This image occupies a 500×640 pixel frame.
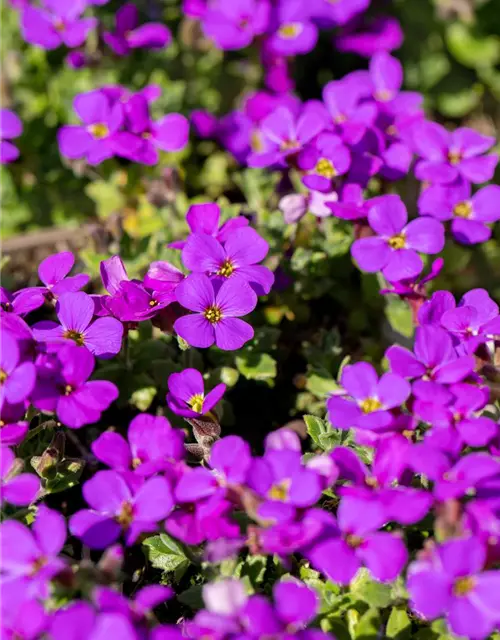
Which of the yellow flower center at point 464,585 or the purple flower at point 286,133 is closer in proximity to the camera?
the yellow flower center at point 464,585

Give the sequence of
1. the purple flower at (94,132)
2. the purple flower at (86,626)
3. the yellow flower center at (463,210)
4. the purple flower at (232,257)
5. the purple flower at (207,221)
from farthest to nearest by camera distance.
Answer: the purple flower at (94,132), the yellow flower center at (463,210), the purple flower at (207,221), the purple flower at (232,257), the purple flower at (86,626)

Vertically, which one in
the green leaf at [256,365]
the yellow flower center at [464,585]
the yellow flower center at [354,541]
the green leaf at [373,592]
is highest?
the yellow flower center at [464,585]

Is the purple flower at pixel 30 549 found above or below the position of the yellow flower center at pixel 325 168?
below

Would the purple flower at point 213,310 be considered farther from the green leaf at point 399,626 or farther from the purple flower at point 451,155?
the purple flower at point 451,155

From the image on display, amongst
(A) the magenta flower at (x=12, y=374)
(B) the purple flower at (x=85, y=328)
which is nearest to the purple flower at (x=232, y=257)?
(B) the purple flower at (x=85, y=328)

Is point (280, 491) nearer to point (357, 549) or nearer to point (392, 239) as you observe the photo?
point (357, 549)

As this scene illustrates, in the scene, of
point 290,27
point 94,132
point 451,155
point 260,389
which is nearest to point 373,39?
point 290,27

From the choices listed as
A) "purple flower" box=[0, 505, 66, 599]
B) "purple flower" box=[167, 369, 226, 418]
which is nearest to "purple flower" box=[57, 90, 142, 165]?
"purple flower" box=[167, 369, 226, 418]

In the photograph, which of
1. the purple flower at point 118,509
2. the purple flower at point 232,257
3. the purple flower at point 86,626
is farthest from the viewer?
the purple flower at point 232,257
